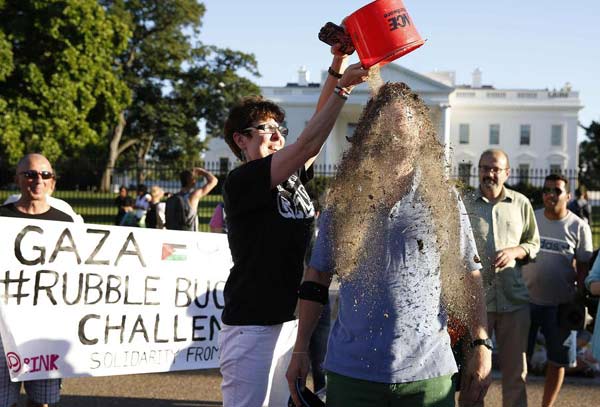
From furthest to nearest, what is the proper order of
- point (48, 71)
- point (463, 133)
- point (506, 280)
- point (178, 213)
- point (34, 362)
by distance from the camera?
point (463, 133) → point (48, 71) → point (178, 213) → point (506, 280) → point (34, 362)

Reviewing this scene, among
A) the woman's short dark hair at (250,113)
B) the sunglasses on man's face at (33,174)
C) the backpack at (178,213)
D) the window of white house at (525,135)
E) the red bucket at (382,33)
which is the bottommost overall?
the backpack at (178,213)

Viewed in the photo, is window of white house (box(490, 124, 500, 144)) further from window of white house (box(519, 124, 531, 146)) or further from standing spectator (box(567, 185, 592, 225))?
standing spectator (box(567, 185, 592, 225))

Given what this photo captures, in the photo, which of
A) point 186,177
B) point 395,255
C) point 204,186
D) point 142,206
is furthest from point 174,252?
point 142,206

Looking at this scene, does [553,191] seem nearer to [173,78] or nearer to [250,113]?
[250,113]

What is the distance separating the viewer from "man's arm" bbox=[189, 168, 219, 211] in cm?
793

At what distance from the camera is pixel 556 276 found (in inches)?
252

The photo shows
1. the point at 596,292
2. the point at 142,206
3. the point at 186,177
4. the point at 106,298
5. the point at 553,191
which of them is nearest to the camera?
the point at 596,292

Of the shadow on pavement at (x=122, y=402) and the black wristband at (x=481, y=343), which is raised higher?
the black wristband at (x=481, y=343)

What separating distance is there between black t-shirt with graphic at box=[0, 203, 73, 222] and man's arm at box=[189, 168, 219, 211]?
8.90 feet

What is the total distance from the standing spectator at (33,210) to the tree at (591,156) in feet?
139

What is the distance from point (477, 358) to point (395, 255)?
1.92ft

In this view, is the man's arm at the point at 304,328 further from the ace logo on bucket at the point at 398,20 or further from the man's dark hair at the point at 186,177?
the man's dark hair at the point at 186,177

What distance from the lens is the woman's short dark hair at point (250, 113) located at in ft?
11.0

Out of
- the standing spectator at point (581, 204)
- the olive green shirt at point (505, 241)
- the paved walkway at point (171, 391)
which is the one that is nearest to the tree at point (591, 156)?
the standing spectator at point (581, 204)
